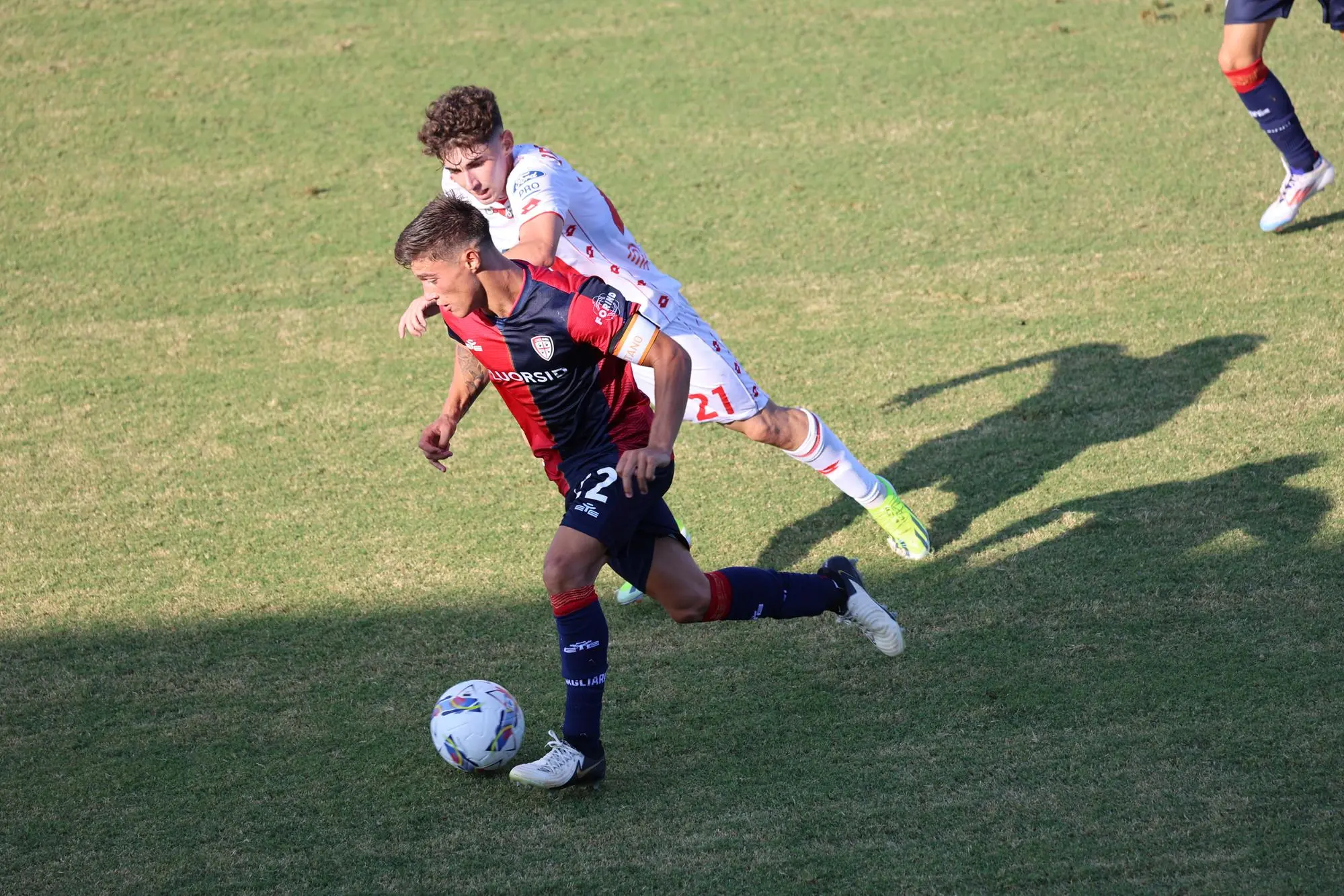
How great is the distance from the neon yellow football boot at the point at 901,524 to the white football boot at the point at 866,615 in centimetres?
79

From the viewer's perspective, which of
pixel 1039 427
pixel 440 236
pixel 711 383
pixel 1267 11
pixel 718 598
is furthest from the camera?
pixel 1267 11

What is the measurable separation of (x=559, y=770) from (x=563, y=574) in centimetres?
56

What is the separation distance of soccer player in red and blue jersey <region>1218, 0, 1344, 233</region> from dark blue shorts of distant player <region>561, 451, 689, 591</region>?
4.98 meters

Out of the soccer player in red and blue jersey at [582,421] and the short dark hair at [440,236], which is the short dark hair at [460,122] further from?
the short dark hair at [440,236]

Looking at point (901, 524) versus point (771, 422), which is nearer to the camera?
point (771, 422)

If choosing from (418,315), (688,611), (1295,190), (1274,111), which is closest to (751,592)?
(688,611)

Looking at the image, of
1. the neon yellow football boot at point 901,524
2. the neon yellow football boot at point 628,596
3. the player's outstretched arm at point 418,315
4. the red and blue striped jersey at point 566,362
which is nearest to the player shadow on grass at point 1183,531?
the neon yellow football boot at point 901,524

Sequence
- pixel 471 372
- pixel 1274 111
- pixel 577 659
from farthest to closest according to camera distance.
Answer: pixel 1274 111, pixel 471 372, pixel 577 659

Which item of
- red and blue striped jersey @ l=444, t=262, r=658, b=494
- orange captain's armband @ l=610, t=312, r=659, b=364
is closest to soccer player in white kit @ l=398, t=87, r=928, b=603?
red and blue striped jersey @ l=444, t=262, r=658, b=494

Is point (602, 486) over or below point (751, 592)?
over

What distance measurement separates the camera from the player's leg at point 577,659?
3727mm

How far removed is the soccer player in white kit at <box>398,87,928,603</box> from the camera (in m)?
4.64

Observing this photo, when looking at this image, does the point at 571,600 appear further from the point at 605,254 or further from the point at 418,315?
the point at 605,254

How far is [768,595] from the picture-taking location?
4.14 m
